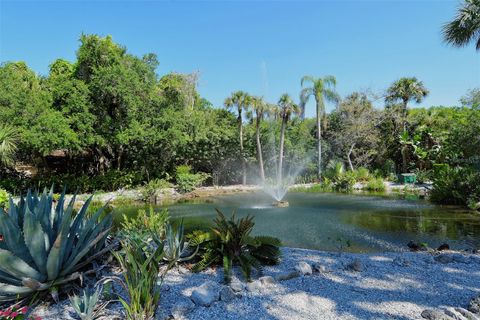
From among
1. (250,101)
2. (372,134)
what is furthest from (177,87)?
(372,134)

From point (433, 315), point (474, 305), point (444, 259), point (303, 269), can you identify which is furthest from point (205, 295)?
point (444, 259)

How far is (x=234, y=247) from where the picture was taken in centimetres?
406

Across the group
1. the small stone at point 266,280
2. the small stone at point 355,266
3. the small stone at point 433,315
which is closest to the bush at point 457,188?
the small stone at point 355,266

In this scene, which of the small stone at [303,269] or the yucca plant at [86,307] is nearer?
the yucca plant at [86,307]

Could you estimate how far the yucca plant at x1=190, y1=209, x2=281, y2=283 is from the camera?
12.9ft

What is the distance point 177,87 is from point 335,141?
12.4 m

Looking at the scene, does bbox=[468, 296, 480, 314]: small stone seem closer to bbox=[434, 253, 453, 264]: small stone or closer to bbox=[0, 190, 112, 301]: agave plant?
bbox=[434, 253, 453, 264]: small stone

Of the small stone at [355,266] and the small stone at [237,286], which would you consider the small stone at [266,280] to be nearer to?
the small stone at [237,286]

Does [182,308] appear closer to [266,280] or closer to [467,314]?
[266,280]

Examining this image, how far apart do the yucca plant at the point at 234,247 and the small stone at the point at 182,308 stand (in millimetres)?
844

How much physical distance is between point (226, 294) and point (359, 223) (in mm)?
6759

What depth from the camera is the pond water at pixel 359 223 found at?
6.75 meters

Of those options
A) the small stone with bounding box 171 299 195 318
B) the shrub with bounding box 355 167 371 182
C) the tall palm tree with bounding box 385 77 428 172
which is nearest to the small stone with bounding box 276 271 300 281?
the small stone with bounding box 171 299 195 318

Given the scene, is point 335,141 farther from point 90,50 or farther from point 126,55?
point 90,50
